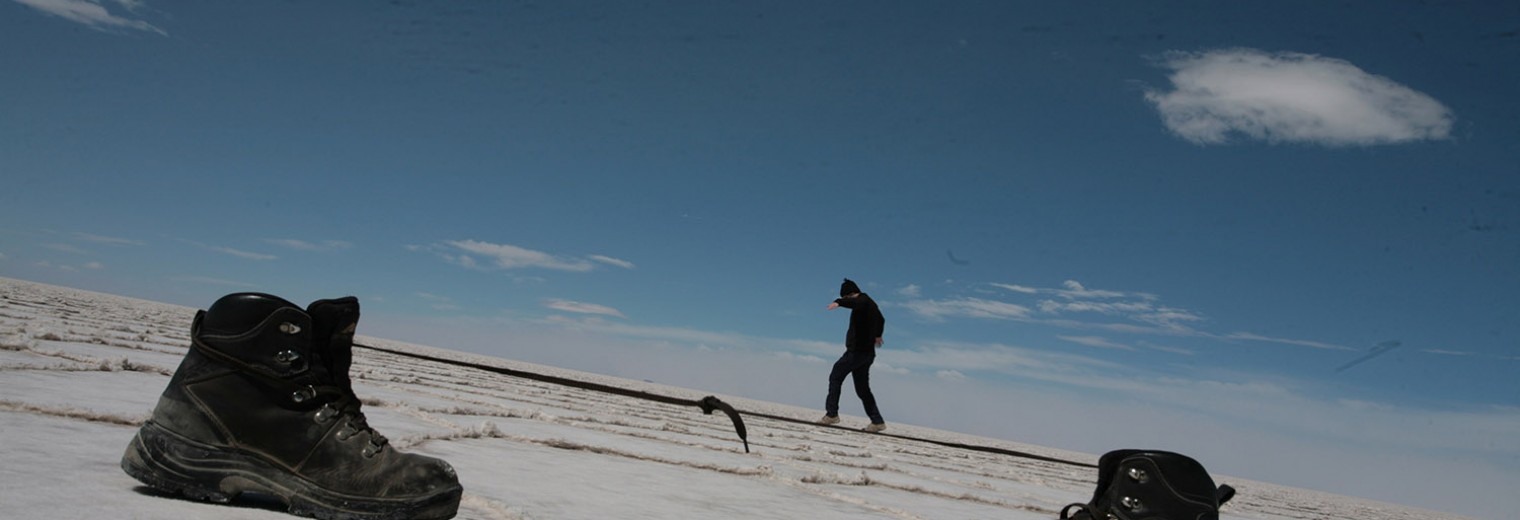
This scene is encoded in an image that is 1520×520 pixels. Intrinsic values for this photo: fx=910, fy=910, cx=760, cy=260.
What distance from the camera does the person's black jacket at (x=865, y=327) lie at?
820 centimetres

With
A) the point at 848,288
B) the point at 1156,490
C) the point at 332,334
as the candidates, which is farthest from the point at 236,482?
the point at 848,288

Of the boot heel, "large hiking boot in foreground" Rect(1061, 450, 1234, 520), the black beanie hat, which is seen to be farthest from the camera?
the black beanie hat

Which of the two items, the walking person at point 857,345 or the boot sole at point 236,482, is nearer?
the boot sole at point 236,482

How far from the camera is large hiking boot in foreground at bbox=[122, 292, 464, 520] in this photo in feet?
4.51

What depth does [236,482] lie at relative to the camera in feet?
4.53

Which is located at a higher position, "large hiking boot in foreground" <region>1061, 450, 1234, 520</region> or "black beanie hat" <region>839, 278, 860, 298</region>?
"black beanie hat" <region>839, 278, 860, 298</region>

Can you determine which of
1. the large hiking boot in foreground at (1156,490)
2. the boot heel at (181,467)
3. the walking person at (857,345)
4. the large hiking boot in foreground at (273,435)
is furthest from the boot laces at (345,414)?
the walking person at (857,345)

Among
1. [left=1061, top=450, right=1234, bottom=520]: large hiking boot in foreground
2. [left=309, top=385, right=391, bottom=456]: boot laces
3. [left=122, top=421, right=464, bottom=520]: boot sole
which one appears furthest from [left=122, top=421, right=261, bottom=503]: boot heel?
[left=1061, top=450, right=1234, bottom=520]: large hiking boot in foreground

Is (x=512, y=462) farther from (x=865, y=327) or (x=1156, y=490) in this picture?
(x=865, y=327)

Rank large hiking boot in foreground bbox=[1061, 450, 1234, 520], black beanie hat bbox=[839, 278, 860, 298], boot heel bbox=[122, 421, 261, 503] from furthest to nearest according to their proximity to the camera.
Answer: black beanie hat bbox=[839, 278, 860, 298], large hiking boot in foreground bbox=[1061, 450, 1234, 520], boot heel bbox=[122, 421, 261, 503]

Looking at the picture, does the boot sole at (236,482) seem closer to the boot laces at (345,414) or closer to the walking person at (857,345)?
the boot laces at (345,414)

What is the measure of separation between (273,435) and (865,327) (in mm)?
7038

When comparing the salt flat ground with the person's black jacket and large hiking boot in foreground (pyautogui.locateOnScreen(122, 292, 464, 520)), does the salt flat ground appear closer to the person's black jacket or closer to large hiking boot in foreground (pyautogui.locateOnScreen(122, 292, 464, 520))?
large hiking boot in foreground (pyautogui.locateOnScreen(122, 292, 464, 520))

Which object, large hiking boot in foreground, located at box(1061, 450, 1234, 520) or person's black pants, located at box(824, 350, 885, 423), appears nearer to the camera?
large hiking boot in foreground, located at box(1061, 450, 1234, 520)
